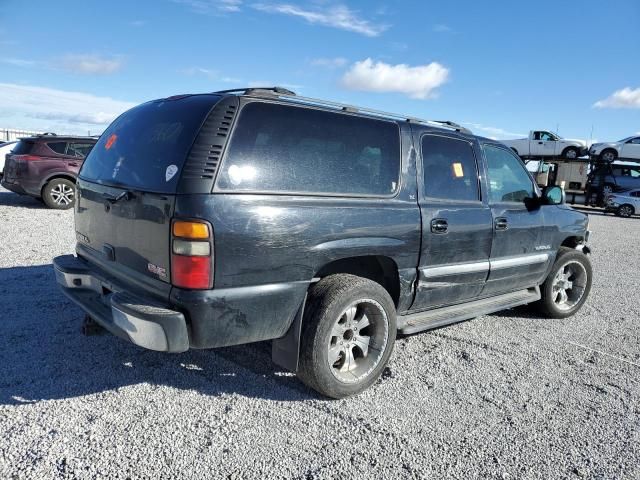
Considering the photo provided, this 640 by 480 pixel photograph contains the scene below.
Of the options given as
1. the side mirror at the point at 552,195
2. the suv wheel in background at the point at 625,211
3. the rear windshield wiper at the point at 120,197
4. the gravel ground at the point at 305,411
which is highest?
the side mirror at the point at 552,195

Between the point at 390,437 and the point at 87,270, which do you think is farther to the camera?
the point at 87,270

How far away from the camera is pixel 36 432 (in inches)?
101

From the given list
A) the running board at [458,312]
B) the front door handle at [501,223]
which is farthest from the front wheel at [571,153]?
the front door handle at [501,223]

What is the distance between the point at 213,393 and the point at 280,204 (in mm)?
1342

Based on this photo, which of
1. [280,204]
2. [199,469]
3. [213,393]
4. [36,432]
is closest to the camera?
[199,469]

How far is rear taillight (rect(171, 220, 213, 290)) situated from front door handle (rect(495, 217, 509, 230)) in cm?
264

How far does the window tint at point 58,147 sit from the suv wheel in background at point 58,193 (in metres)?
0.62

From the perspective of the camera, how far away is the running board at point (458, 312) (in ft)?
11.7

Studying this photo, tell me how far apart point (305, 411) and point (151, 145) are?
1.88m

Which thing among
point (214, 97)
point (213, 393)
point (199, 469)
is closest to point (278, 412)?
point (213, 393)

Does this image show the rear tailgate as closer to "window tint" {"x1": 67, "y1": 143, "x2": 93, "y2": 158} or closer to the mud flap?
the mud flap

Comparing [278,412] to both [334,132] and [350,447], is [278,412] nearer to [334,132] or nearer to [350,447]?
[350,447]

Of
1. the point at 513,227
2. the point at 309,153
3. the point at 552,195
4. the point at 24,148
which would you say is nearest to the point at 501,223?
the point at 513,227

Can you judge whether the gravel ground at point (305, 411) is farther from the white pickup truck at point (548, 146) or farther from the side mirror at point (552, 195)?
the white pickup truck at point (548, 146)
